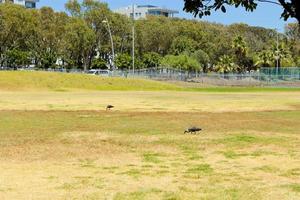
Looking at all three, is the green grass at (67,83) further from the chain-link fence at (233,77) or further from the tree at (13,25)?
the tree at (13,25)

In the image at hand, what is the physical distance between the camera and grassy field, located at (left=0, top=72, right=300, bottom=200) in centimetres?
1120

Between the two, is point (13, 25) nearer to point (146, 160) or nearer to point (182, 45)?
point (182, 45)

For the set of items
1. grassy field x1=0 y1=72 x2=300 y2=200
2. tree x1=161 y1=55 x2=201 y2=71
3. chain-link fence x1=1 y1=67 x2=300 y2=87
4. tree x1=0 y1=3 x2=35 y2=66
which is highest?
tree x1=0 y1=3 x2=35 y2=66

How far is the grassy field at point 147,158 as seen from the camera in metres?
11.2

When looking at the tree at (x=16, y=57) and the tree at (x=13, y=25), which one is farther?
the tree at (x=16, y=57)

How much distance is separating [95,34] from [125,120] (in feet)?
291

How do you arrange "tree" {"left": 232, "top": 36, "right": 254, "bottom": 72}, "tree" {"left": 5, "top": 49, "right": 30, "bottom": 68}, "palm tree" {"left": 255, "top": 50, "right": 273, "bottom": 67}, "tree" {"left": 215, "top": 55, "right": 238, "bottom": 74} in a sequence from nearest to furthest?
"tree" {"left": 5, "top": 49, "right": 30, "bottom": 68} < "tree" {"left": 232, "top": 36, "right": 254, "bottom": 72} < "tree" {"left": 215, "top": 55, "right": 238, "bottom": 74} < "palm tree" {"left": 255, "top": 50, "right": 273, "bottom": 67}

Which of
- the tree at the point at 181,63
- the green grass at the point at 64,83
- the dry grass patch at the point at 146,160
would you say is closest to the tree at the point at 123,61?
the tree at the point at 181,63

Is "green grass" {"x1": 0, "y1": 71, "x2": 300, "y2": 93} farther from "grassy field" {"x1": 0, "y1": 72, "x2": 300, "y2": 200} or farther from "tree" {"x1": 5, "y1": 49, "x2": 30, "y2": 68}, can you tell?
"grassy field" {"x1": 0, "y1": 72, "x2": 300, "y2": 200}

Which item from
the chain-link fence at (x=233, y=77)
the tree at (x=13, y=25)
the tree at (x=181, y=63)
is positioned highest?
the tree at (x=13, y=25)

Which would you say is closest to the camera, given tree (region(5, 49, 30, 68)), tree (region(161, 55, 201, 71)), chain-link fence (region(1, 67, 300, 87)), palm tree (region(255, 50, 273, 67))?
chain-link fence (region(1, 67, 300, 87))

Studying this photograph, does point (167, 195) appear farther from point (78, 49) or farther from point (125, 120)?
point (78, 49)

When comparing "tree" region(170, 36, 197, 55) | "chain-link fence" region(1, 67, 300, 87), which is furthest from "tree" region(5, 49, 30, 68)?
"tree" region(170, 36, 197, 55)

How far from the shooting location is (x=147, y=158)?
15789 mm
